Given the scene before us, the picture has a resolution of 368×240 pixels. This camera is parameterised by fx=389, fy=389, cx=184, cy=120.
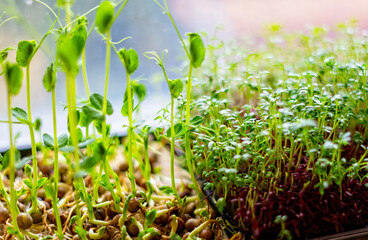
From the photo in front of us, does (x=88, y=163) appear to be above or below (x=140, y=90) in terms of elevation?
below

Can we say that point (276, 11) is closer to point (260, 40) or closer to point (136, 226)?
point (260, 40)

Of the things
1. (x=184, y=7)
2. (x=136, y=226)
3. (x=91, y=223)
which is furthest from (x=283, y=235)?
(x=184, y=7)

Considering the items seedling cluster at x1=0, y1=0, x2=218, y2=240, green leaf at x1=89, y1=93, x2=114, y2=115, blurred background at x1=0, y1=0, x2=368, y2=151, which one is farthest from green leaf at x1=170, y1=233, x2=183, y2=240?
blurred background at x1=0, y1=0, x2=368, y2=151

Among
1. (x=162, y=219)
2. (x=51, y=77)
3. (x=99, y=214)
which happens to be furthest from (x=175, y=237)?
(x=51, y=77)

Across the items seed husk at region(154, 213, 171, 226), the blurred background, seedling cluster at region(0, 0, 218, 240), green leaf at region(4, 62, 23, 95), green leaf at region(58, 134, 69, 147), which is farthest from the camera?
the blurred background

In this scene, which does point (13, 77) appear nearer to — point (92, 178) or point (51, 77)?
point (51, 77)

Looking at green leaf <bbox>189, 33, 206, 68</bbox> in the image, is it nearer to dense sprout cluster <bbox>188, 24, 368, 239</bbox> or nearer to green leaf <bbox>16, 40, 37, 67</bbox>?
dense sprout cluster <bbox>188, 24, 368, 239</bbox>

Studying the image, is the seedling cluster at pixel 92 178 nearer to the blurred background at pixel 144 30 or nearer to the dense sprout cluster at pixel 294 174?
the dense sprout cluster at pixel 294 174
